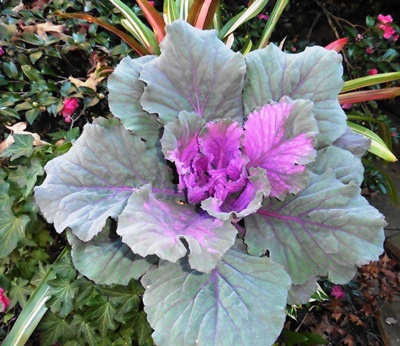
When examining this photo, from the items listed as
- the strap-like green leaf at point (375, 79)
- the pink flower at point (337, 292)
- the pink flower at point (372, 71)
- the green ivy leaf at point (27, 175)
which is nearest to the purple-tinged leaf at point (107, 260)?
the green ivy leaf at point (27, 175)

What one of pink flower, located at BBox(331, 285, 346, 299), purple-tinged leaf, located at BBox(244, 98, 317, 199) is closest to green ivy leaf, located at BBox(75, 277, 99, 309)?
purple-tinged leaf, located at BBox(244, 98, 317, 199)

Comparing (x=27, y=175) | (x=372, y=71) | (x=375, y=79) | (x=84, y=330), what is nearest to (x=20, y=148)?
(x=27, y=175)

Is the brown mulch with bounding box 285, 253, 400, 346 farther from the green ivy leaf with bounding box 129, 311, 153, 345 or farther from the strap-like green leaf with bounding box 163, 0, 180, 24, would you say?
the strap-like green leaf with bounding box 163, 0, 180, 24

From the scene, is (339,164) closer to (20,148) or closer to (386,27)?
(20,148)

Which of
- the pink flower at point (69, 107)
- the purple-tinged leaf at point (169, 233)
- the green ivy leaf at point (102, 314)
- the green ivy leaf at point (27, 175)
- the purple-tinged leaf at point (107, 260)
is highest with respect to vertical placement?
the purple-tinged leaf at point (169, 233)

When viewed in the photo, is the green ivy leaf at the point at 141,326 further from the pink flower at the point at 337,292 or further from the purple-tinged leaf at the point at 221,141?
the pink flower at the point at 337,292

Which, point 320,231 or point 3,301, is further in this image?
point 3,301

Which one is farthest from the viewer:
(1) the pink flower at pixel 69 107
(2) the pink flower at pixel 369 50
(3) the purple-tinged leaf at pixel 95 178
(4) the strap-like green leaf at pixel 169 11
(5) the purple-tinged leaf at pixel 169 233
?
(2) the pink flower at pixel 369 50
